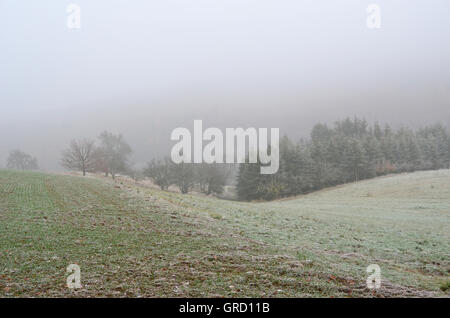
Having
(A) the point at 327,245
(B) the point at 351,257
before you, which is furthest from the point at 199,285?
(A) the point at 327,245

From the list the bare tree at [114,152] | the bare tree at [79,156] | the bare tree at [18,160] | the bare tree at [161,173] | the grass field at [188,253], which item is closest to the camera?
the grass field at [188,253]

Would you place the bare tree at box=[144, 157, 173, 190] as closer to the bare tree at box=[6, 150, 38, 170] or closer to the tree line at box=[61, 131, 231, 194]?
the tree line at box=[61, 131, 231, 194]

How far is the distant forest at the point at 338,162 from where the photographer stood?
62062 millimetres

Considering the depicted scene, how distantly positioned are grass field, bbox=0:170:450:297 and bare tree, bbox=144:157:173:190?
142 feet

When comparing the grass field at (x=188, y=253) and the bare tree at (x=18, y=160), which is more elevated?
the bare tree at (x=18, y=160)

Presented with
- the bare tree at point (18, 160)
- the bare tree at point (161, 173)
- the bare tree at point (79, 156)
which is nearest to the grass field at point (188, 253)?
the bare tree at point (79, 156)

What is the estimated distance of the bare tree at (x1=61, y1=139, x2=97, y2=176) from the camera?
49594mm

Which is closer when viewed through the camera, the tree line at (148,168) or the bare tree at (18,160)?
the tree line at (148,168)

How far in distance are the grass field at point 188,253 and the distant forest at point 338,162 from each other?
4343 cm

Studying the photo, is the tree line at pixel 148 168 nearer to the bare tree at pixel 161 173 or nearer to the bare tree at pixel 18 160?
the bare tree at pixel 161 173

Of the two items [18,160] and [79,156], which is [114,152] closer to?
[79,156]

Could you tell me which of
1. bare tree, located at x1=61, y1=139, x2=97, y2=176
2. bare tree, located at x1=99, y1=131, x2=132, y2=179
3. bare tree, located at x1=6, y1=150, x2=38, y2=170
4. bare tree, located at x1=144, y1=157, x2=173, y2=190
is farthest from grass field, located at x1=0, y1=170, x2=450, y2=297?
bare tree, located at x1=6, y1=150, x2=38, y2=170

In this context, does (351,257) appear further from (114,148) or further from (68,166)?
(114,148)

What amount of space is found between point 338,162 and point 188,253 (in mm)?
66206
